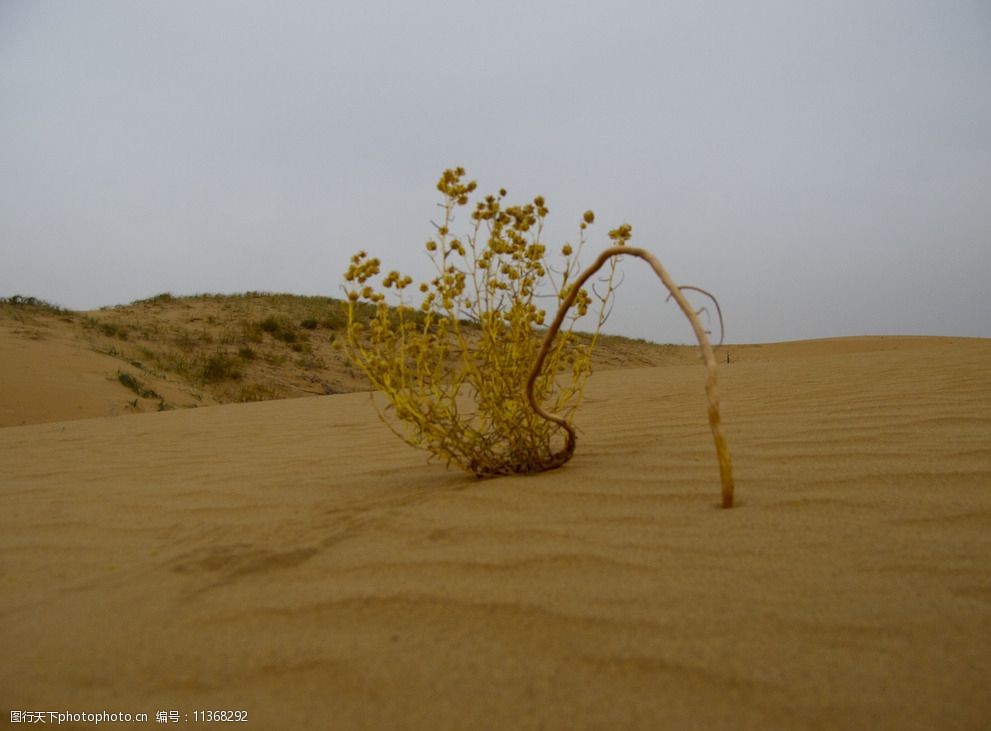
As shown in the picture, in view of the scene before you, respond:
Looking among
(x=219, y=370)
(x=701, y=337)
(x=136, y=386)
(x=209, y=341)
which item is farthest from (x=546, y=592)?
(x=209, y=341)

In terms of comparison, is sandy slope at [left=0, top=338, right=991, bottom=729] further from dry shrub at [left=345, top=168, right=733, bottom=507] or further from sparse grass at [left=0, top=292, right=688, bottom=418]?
sparse grass at [left=0, top=292, right=688, bottom=418]

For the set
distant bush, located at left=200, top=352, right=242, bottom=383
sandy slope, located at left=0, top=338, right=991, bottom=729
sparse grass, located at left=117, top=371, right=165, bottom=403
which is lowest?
sandy slope, located at left=0, top=338, right=991, bottom=729

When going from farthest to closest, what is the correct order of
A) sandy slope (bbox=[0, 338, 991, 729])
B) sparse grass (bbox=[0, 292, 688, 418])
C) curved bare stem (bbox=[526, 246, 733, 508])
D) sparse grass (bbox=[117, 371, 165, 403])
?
sparse grass (bbox=[0, 292, 688, 418]) < sparse grass (bbox=[117, 371, 165, 403]) < curved bare stem (bbox=[526, 246, 733, 508]) < sandy slope (bbox=[0, 338, 991, 729])

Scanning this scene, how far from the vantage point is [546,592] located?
138 centimetres

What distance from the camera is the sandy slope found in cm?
105

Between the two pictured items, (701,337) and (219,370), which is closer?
(701,337)

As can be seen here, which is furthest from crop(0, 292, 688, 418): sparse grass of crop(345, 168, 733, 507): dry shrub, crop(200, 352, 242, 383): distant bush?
crop(345, 168, 733, 507): dry shrub

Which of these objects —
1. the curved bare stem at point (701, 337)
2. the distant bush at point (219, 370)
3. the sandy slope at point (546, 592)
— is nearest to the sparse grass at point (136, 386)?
the distant bush at point (219, 370)

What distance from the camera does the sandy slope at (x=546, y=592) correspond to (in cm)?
105

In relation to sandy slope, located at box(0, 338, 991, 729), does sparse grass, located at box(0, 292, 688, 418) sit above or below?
above

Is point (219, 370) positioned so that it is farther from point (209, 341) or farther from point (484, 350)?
point (484, 350)

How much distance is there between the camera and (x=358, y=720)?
1045 millimetres

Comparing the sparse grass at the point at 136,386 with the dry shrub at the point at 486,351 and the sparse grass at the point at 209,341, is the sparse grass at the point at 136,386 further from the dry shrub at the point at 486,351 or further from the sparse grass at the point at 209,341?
the dry shrub at the point at 486,351

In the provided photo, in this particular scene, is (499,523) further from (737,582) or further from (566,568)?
(737,582)
